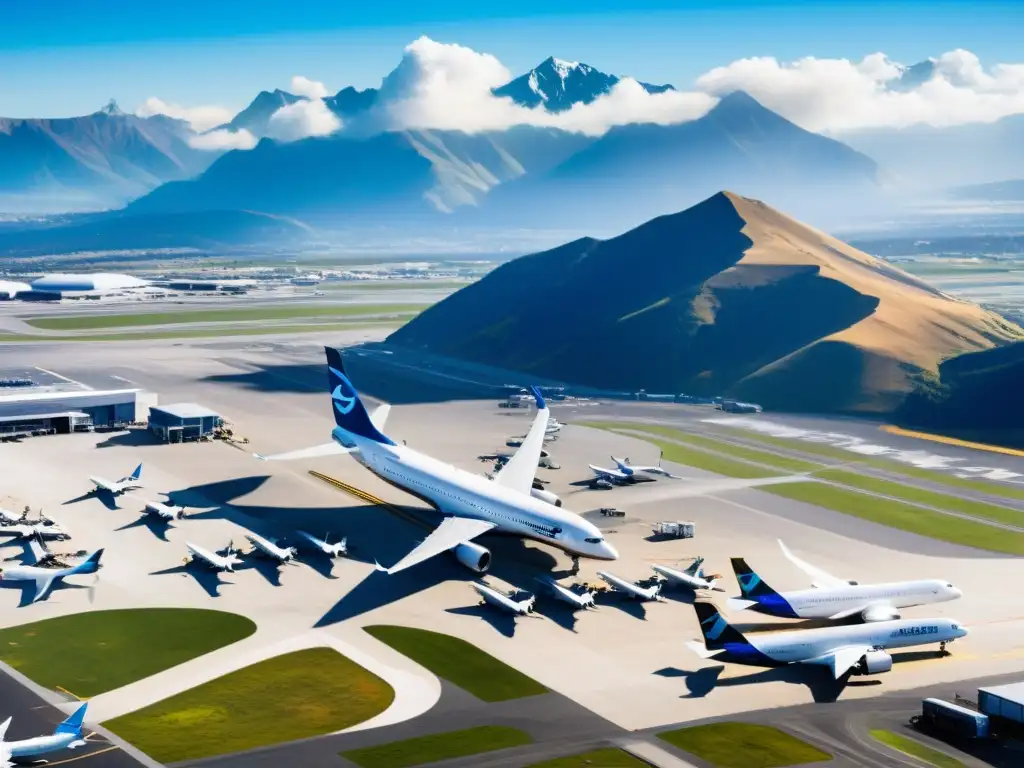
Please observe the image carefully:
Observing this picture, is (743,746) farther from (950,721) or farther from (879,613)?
(879,613)

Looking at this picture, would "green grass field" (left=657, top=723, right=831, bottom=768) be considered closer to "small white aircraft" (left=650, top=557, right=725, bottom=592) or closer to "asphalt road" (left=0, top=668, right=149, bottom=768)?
"small white aircraft" (left=650, top=557, right=725, bottom=592)

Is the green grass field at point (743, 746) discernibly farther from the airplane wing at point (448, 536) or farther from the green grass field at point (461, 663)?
the airplane wing at point (448, 536)

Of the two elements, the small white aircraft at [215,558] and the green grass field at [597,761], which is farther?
the small white aircraft at [215,558]

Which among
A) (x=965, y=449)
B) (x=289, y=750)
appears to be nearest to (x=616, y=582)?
(x=289, y=750)

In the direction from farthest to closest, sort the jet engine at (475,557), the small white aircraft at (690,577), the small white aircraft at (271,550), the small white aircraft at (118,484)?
the small white aircraft at (118,484)
the small white aircraft at (271,550)
the jet engine at (475,557)
the small white aircraft at (690,577)

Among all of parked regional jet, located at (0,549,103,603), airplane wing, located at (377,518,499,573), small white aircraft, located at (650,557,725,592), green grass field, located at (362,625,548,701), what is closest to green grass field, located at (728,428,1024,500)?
small white aircraft, located at (650,557,725,592)

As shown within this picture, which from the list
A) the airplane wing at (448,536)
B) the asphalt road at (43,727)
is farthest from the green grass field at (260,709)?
the airplane wing at (448,536)

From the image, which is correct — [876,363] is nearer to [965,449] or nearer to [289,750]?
[965,449]
